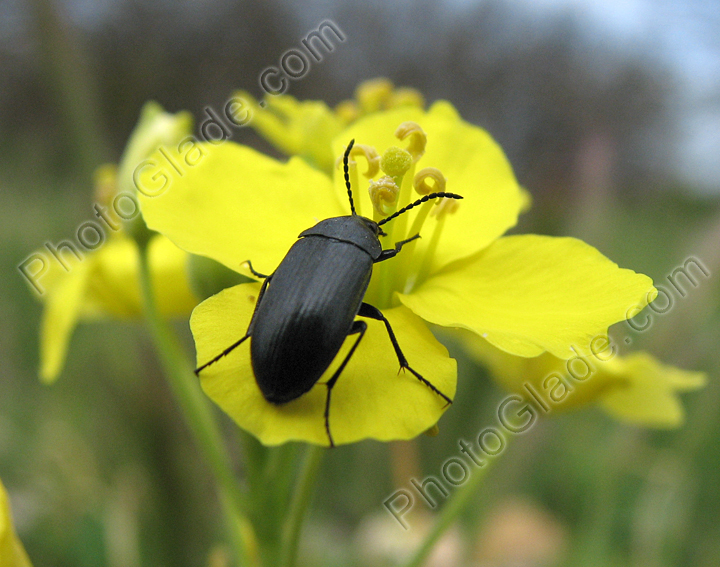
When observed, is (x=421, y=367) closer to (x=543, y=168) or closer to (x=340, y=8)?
(x=543, y=168)

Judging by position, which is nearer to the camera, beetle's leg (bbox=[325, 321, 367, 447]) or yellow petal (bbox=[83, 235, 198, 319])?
beetle's leg (bbox=[325, 321, 367, 447])

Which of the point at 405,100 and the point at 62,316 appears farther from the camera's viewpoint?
the point at 405,100

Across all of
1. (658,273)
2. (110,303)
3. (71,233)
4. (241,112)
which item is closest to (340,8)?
(71,233)

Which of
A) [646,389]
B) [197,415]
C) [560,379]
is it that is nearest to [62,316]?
[197,415]

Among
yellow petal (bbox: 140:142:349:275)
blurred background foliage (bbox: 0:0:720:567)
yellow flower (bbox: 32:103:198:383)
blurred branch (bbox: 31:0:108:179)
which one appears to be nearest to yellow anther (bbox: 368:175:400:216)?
yellow petal (bbox: 140:142:349:275)

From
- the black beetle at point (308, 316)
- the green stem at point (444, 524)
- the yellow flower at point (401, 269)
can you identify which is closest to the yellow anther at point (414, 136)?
the yellow flower at point (401, 269)

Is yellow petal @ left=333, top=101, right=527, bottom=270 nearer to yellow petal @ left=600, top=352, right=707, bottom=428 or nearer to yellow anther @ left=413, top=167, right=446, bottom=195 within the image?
yellow anther @ left=413, top=167, right=446, bottom=195

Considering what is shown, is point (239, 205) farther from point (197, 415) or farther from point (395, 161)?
point (197, 415)
